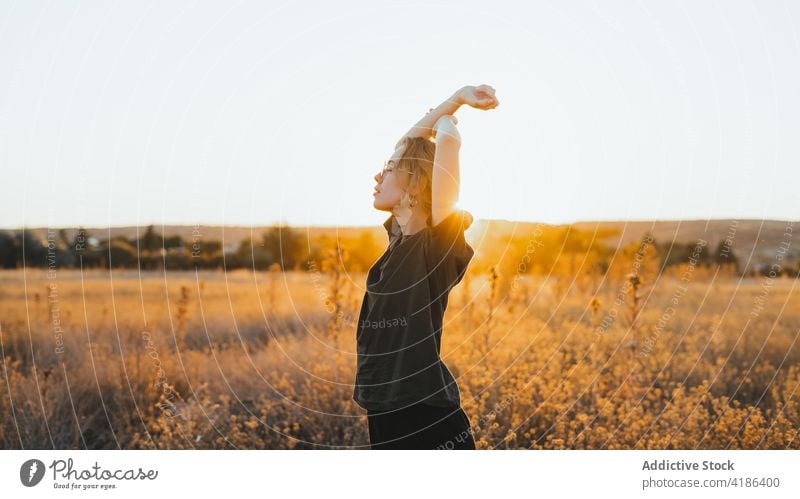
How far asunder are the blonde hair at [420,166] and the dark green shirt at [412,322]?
181mm

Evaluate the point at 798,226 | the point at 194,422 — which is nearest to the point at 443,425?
the point at 194,422

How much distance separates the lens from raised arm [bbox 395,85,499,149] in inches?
140

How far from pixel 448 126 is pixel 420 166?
0.24 metres

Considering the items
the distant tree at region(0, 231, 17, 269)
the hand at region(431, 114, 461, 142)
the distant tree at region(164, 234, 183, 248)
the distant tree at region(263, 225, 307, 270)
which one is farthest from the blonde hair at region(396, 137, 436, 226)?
the distant tree at region(0, 231, 17, 269)

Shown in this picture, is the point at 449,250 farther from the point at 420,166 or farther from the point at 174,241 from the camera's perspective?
the point at 174,241

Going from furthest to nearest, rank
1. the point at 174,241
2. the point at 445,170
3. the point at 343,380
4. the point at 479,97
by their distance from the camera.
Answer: the point at 174,241 → the point at 343,380 → the point at 479,97 → the point at 445,170

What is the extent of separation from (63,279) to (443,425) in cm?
721

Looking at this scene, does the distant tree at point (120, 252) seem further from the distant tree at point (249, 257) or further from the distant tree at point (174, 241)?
the distant tree at point (249, 257)

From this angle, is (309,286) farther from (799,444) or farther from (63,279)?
(799,444)

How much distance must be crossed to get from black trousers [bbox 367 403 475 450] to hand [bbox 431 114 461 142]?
3.88 ft
